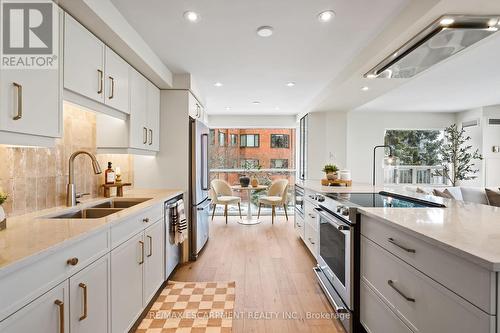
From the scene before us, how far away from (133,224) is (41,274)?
88cm

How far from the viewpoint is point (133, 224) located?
1.92 m

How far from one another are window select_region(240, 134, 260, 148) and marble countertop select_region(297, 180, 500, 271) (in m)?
4.76

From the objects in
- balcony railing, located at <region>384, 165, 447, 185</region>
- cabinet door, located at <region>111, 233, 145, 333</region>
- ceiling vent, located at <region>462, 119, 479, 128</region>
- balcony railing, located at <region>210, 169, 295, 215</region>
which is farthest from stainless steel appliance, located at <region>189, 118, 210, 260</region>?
ceiling vent, located at <region>462, 119, 479, 128</region>

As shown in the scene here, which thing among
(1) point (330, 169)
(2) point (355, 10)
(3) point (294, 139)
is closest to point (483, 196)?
(1) point (330, 169)

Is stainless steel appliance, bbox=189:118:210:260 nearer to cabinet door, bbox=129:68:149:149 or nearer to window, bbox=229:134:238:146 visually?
cabinet door, bbox=129:68:149:149

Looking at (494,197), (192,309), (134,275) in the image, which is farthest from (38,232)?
(494,197)

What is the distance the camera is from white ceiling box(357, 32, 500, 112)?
10.1ft

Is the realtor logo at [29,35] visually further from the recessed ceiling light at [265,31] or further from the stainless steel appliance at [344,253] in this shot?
the stainless steel appliance at [344,253]

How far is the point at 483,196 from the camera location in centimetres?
438

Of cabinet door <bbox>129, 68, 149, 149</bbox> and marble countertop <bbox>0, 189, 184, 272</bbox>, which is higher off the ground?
cabinet door <bbox>129, 68, 149, 149</bbox>

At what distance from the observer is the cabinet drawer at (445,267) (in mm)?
897

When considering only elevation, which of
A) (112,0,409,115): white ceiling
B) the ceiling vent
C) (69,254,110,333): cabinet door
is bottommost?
(69,254,110,333): cabinet door

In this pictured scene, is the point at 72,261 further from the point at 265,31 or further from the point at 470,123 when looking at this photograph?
the point at 470,123

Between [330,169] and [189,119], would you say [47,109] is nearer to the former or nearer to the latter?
[189,119]
